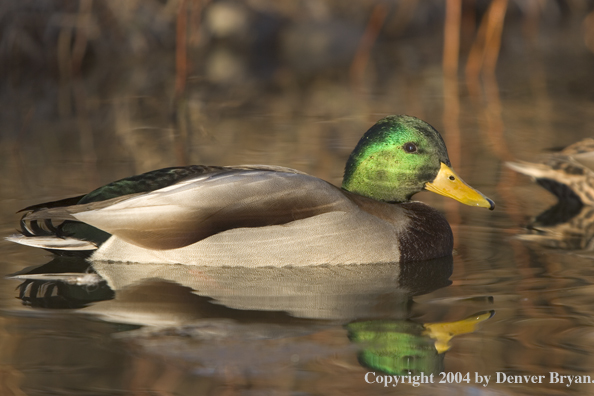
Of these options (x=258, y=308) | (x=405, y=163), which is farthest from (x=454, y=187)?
(x=258, y=308)

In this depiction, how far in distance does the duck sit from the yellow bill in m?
0.27

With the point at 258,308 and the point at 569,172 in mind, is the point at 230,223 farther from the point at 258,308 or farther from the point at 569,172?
the point at 569,172

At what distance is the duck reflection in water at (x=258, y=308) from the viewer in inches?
148

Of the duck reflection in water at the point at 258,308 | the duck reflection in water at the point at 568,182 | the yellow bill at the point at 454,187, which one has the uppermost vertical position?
the yellow bill at the point at 454,187

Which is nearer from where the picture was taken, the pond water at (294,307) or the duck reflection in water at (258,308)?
the pond water at (294,307)

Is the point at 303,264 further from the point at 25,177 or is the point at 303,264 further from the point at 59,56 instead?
the point at 59,56

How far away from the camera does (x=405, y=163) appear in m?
5.17

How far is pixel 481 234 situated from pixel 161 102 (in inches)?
248

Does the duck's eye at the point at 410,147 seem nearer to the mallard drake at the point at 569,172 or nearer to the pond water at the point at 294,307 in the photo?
the pond water at the point at 294,307

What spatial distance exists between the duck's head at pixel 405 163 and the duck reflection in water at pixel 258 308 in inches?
17.1

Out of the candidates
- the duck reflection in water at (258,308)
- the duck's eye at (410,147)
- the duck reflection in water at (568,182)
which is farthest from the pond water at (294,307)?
the duck's eye at (410,147)

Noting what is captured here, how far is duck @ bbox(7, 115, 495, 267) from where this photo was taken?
15.3 feet

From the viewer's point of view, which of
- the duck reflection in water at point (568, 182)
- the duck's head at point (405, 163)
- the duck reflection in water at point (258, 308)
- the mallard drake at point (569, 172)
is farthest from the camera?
the mallard drake at point (569, 172)

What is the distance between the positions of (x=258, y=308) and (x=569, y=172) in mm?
3099
